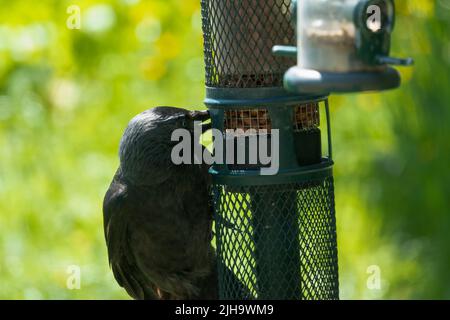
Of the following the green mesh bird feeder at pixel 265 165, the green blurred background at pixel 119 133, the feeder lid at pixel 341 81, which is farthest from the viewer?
the green blurred background at pixel 119 133

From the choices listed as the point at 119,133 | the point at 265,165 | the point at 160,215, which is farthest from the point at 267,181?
the point at 119,133

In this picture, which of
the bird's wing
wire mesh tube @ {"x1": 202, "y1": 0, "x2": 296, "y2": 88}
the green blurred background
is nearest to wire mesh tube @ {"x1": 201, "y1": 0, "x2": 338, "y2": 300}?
wire mesh tube @ {"x1": 202, "y1": 0, "x2": 296, "y2": 88}

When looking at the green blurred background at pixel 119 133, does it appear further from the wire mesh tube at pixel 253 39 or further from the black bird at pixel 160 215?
the wire mesh tube at pixel 253 39

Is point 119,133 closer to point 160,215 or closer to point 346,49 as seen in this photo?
point 160,215

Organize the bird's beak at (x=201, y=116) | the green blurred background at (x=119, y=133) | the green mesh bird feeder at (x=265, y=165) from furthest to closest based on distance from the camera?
1. the green blurred background at (x=119, y=133)
2. the bird's beak at (x=201, y=116)
3. the green mesh bird feeder at (x=265, y=165)

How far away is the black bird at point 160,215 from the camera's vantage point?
4094 millimetres

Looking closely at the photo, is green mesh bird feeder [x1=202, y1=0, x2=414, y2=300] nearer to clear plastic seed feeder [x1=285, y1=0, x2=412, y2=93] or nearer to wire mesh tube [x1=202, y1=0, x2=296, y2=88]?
wire mesh tube [x1=202, y1=0, x2=296, y2=88]

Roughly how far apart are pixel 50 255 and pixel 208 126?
133 inches

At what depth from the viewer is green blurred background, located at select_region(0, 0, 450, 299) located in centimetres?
613

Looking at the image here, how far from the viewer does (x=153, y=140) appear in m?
4.05

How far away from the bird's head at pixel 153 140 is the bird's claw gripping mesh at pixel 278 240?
35 centimetres

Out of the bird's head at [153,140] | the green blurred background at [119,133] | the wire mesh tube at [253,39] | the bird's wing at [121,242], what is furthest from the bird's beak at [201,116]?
the green blurred background at [119,133]
